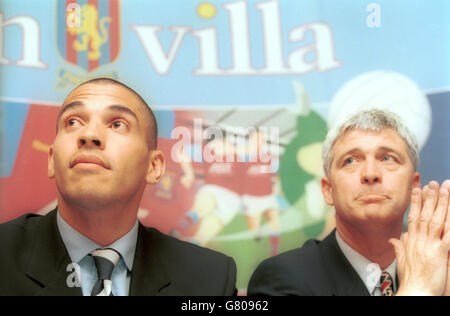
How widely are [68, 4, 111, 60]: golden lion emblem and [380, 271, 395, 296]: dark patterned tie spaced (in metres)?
1.72

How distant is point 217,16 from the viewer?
8.77 ft

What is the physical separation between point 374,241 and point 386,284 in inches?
7.9

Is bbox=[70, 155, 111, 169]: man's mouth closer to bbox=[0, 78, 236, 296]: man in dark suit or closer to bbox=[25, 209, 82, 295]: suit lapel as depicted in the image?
bbox=[0, 78, 236, 296]: man in dark suit

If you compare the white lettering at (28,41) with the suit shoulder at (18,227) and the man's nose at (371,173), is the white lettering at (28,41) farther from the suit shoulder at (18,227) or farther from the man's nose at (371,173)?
the man's nose at (371,173)

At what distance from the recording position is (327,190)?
8.43ft

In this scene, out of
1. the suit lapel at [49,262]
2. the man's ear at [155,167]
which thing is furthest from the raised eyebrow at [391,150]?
the suit lapel at [49,262]

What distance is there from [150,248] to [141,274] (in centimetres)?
14

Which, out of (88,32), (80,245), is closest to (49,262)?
(80,245)

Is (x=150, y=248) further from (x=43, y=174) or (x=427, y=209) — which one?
(x=427, y=209)

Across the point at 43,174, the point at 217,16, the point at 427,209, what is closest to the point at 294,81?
the point at 217,16

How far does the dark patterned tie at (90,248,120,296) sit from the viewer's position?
7.73ft

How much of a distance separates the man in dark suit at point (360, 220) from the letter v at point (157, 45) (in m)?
0.90

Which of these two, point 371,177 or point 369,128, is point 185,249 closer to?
point 371,177
